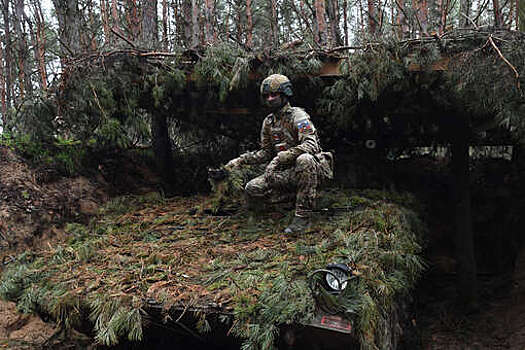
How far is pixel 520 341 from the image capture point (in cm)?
532

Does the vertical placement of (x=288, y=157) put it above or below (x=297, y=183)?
above

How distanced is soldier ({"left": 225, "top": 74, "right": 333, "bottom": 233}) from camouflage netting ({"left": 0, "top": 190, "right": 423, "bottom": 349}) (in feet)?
1.19

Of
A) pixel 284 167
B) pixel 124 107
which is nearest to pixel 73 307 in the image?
pixel 284 167

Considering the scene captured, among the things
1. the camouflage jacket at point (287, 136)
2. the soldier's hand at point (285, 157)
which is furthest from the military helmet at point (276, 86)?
the soldier's hand at point (285, 157)

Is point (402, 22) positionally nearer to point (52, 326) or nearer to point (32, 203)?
point (32, 203)

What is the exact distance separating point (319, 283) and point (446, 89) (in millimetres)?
3882

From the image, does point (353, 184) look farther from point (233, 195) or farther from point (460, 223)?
point (233, 195)

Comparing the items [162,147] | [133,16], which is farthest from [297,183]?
[133,16]

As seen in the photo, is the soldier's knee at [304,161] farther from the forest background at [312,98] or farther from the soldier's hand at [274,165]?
the forest background at [312,98]

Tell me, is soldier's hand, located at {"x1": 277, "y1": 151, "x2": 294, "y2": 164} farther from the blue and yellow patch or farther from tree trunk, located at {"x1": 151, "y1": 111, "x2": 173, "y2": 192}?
tree trunk, located at {"x1": 151, "y1": 111, "x2": 173, "y2": 192}

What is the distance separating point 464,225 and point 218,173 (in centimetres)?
428

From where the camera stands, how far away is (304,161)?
173 inches

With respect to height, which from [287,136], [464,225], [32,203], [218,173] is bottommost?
[464,225]

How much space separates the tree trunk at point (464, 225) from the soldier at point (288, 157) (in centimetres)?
292
